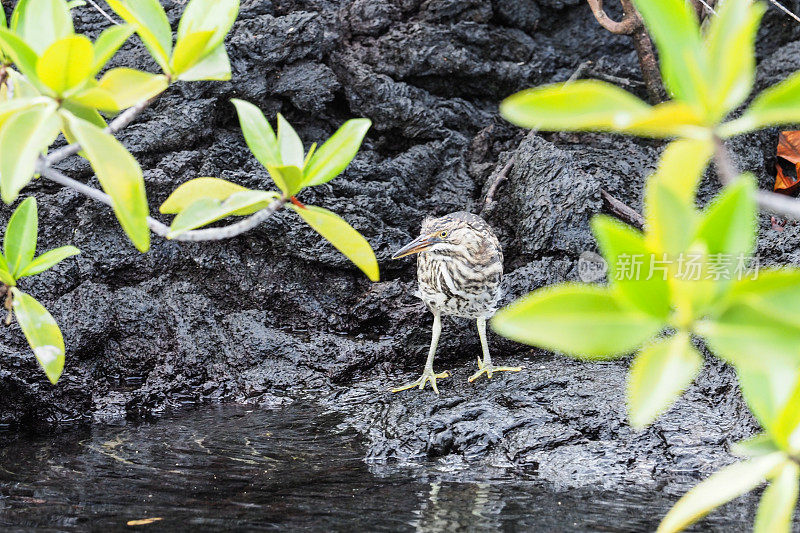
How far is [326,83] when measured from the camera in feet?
19.9

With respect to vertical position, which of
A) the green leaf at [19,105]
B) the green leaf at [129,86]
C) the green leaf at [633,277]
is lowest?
the green leaf at [633,277]

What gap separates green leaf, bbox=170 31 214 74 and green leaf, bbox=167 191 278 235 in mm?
404

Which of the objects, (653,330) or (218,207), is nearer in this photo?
(653,330)

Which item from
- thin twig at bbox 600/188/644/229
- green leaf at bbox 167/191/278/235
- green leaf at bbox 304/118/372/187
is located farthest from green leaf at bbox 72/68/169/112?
thin twig at bbox 600/188/644/229

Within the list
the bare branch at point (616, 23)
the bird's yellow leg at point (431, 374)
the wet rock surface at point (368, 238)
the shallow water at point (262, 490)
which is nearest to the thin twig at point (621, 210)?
the wet rock surface at point (368, 238)

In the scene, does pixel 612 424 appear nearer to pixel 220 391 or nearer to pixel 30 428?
pixel 220 391

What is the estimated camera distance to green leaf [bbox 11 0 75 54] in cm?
227

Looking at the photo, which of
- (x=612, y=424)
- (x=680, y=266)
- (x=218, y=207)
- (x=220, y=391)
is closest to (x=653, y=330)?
(x=680, y=266)

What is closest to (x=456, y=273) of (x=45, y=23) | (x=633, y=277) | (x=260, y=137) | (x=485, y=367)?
(x=485, y=367)

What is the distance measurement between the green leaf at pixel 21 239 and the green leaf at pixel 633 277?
7.96ft

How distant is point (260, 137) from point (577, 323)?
4.20 ft

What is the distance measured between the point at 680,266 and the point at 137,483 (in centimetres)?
312

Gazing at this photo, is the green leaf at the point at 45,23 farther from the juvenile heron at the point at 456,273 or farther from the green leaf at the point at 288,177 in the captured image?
the juvenile heron at the point at 456,273

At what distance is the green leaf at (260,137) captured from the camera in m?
2.31
